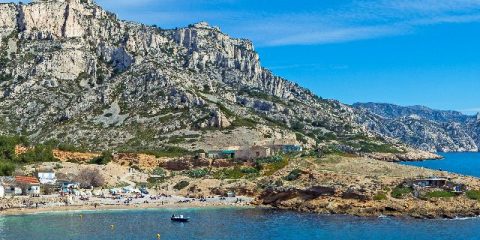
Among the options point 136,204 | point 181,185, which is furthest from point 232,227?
point 181,185

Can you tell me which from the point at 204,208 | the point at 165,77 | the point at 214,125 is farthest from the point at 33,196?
the point at 165,77

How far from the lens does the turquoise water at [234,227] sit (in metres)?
65.2

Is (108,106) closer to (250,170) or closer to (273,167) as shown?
(250,170)

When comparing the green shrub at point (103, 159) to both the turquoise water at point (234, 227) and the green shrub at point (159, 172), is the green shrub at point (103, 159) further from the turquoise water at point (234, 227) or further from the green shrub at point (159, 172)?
the turquoise water at point (234, 227)

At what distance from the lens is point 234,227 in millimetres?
71500

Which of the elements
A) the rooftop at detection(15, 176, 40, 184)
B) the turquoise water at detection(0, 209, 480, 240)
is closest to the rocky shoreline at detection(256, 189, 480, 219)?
the turquoise water at detection(0, 209, 480, 240)

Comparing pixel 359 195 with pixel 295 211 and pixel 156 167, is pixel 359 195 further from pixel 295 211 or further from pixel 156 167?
pixel 156 167

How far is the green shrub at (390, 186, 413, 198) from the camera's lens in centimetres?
8443

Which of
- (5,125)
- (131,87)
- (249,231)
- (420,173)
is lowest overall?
(249,231)

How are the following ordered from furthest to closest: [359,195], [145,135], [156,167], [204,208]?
[145,135] → [156,167] → [204,208] → [359,195]

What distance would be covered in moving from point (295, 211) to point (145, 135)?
89016mm

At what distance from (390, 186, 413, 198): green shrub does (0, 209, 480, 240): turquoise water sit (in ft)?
29.7

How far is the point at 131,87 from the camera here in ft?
615

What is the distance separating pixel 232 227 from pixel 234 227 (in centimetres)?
23
